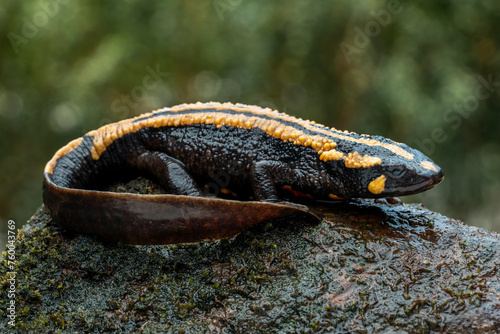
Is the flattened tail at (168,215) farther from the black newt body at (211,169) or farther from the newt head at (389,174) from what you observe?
the newt head at (389,174)

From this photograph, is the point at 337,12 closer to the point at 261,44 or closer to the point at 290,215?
the point at 261,44

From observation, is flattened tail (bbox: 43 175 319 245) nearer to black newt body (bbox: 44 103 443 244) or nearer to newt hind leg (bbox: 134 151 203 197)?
black newt body (bbox: 44 103 443 244)

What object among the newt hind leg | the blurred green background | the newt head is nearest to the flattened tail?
the newt head

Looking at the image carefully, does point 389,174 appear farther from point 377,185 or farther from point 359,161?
point 359,161

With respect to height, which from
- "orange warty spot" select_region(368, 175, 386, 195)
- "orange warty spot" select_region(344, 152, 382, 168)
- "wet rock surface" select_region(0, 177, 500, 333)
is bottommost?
"wet rock surface" select_region(0, 177, 500, 333)

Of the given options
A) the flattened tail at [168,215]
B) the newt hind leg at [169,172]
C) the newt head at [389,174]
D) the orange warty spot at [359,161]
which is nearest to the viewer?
the flattened tail at [168,215]

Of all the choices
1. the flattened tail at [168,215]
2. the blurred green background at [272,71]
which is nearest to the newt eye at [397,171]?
the flattened tail at [168,215]

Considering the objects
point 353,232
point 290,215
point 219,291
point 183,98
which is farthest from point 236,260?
point 183,98

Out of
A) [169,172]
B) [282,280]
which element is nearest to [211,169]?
[169,172]
